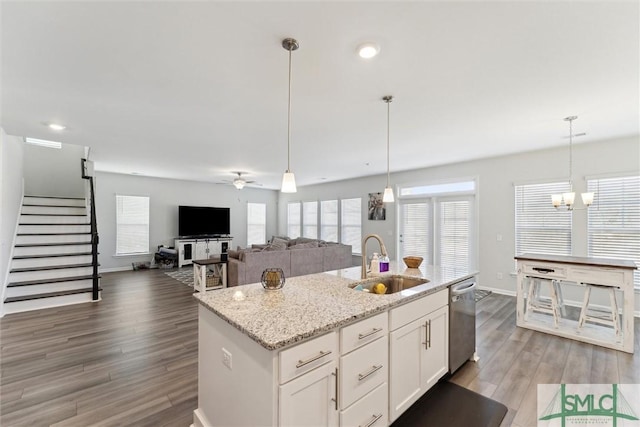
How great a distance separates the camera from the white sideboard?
9.94ft

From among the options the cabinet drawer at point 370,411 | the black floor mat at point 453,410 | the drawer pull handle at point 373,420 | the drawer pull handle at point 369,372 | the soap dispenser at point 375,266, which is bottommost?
the black floor mat at point 453,410

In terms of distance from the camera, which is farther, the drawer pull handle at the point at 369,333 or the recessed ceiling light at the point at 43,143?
the recessed ceiling light at the point at 43,143

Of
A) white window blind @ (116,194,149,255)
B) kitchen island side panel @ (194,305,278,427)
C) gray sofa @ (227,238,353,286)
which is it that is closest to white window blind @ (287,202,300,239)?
gray sofa @ (227,238,353,286)

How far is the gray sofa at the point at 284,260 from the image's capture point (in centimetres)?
521

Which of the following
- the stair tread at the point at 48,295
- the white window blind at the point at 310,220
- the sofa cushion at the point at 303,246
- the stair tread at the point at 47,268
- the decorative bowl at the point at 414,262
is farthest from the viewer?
the white window blind at the point at 310,220

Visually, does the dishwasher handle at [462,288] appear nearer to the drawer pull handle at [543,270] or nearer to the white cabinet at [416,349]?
the white cabinet at [416,349]

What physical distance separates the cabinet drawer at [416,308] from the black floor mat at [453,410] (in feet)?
2.45

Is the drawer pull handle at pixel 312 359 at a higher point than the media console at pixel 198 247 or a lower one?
higher

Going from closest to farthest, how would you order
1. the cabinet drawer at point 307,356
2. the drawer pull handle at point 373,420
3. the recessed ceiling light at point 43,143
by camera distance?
the cabinet drawer at point 307,356 < the drawer pull handle at point 373,420 < the recessed ceiling light at point 43,143

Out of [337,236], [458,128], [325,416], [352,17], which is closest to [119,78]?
[352,17]

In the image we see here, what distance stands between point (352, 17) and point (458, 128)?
2645mm

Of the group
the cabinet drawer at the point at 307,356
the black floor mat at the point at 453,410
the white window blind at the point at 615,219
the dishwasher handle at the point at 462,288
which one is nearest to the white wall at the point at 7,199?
the cabinet drawer at the point at 307,356

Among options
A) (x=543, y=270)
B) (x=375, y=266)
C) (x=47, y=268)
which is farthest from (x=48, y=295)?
(x=543, y=270)

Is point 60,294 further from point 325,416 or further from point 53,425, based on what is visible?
point 325,416
